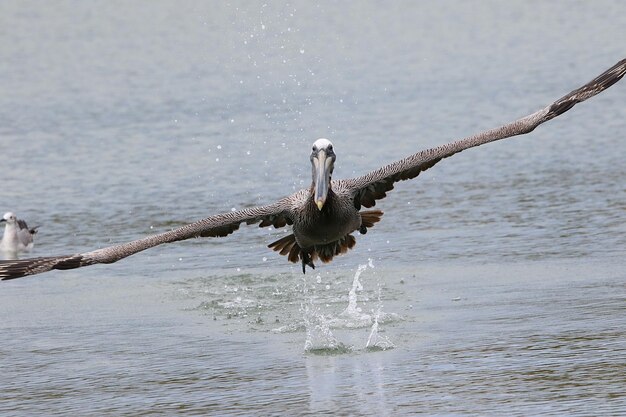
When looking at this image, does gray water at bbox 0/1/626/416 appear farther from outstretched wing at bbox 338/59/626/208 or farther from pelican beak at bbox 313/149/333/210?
pelican beak at bbox 313/149/333/210

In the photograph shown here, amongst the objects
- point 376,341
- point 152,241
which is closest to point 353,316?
point 376,341

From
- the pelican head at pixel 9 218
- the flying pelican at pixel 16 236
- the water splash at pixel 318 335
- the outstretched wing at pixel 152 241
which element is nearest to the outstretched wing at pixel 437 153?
the outstretched wing at pixel 152 241

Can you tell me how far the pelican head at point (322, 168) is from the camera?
358 inches

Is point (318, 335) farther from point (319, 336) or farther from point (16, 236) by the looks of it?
point (16, 236)

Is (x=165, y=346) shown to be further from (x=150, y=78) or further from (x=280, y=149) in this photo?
(x=150, y=78)

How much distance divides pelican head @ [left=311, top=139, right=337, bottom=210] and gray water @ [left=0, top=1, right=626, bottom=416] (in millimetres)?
1053

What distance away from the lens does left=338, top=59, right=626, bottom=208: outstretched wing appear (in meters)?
9.83

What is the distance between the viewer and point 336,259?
12430 millimetres

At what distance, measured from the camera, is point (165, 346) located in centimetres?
974

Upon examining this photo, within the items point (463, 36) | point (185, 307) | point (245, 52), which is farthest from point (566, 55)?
point (185, 307)

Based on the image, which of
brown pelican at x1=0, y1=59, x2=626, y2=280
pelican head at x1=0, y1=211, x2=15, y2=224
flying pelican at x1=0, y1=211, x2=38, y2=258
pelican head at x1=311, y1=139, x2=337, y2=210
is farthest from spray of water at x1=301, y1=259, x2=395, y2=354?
pelican head at x1=0, y1=211, x2=15, y2=224

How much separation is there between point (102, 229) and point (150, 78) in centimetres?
961

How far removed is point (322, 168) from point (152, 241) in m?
1.19

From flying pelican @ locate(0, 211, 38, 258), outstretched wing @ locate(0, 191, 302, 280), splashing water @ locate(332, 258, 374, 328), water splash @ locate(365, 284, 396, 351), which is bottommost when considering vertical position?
water splash @ locate(365, 284, 396, 351)
